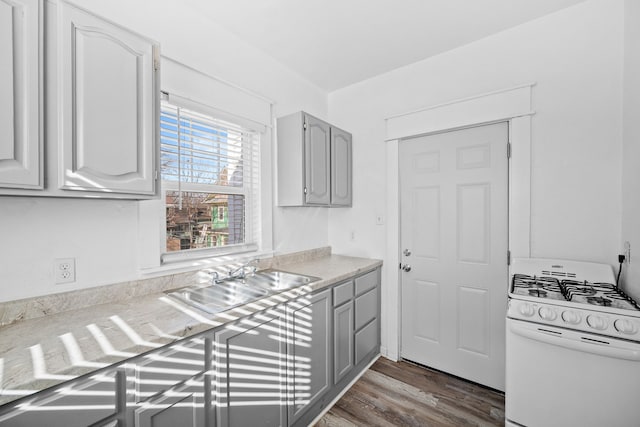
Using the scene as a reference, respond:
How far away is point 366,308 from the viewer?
2441 mm

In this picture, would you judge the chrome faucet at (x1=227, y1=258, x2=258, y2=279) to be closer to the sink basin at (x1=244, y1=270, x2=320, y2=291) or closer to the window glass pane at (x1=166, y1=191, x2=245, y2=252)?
the sink basin at (x1=244, y1=270, x2=320, y2=291)

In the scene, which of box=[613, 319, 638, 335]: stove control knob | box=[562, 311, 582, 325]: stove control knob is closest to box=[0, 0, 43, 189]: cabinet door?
box=[562, 311, 582, 325]: stove control knob

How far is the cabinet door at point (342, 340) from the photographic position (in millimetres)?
2029

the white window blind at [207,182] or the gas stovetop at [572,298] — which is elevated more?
the white window blind at [207,182]

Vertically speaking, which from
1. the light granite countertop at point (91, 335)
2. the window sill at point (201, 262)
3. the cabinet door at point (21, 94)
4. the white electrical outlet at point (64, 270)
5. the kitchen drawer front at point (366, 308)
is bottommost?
the kitchen drawer front at point (366, 308)

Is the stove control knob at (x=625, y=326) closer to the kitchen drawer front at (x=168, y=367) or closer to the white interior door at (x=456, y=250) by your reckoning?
the white interior door at (x=456, y=250)

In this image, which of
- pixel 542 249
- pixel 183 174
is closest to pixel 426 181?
pixel 542 249

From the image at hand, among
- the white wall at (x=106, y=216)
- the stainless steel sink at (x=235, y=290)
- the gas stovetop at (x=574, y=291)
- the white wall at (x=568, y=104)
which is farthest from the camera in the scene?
the white wall at (x=568, y=104)

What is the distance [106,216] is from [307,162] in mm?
1408

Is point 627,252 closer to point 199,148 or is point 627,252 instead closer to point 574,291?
point 574,291

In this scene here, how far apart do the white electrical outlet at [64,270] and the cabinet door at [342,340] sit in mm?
1530

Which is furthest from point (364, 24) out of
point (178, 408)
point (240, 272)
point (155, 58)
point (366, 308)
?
point (178, 408)

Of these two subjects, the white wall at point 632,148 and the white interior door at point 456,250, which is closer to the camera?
the white wall at point 632,148

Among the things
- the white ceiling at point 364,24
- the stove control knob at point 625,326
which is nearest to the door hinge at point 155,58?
the white ceiling at point 364,24
